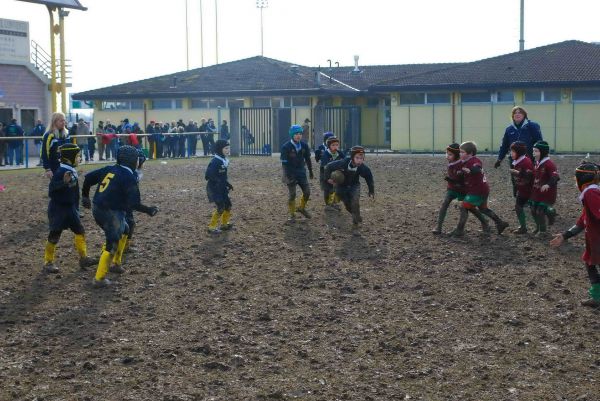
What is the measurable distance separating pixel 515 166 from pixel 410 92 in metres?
29.8

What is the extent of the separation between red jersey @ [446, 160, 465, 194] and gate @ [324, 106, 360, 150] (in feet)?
82.2

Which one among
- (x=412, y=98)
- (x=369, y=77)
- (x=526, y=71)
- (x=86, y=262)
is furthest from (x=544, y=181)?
(x=369, y=77)

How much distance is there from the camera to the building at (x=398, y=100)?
38875 millimetres

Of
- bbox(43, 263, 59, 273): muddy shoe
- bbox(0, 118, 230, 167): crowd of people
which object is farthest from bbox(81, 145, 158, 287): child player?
bbox(0, 118, 230, 167): crowd of people

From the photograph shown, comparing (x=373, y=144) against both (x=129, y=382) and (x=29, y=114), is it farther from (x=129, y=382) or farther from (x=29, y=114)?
(x=129, y=382)

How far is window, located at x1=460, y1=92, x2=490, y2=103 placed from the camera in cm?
4144

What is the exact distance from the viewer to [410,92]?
43.2 metres

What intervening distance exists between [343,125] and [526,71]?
8.64m

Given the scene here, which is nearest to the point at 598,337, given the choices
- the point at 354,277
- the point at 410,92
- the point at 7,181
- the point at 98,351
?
the point at 354,277

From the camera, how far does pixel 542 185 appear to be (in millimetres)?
13430

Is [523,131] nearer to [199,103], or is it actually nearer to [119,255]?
[119,255]

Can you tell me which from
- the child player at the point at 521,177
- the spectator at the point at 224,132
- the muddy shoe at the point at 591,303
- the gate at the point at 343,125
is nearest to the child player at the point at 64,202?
the muddy shoe at the point at 591,303

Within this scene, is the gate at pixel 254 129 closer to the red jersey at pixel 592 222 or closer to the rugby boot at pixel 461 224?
the rugby boot at pixel 461 224

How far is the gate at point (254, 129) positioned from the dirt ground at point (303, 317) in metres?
24.4
